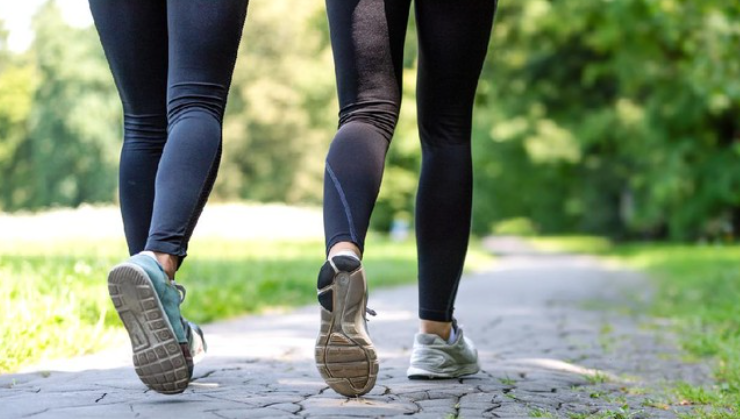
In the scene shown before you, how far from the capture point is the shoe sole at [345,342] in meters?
2.44

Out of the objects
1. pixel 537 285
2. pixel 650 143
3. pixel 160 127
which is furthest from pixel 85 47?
pixel 160 127

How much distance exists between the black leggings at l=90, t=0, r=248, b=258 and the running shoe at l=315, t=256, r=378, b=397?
39 centimetres

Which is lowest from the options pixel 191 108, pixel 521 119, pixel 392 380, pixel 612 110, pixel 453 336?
pixel 392 380

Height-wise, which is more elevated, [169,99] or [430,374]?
[169,99]

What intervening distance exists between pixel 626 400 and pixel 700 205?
2327cm

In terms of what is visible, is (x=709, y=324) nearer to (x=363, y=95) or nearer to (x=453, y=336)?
(x=453, y=336)

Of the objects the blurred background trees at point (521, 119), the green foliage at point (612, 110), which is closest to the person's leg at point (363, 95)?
the blurred background trees at point (521, 119)

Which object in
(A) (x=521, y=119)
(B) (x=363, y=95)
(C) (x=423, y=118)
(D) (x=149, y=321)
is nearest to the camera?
(D) (x=149, y=321)

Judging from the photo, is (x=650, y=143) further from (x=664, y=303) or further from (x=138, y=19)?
(x=138, y=19)

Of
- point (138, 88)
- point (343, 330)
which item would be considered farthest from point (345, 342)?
point (138, 88)

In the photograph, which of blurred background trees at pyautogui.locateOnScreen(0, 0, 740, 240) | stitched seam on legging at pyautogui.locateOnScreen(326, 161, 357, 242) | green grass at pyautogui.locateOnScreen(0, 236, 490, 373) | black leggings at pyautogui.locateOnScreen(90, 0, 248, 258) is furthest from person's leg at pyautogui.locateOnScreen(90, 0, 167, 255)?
blurred background trees at pyautogui.locateOnScreen(0, 0, 740, 240)

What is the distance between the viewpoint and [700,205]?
2506 cm

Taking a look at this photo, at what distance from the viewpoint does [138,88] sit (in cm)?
285

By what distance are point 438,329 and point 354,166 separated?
71 centimetres
